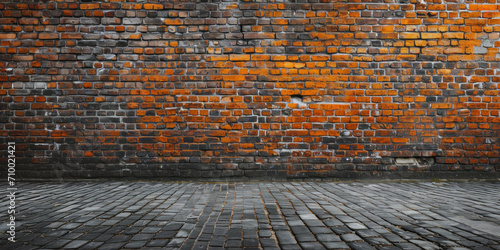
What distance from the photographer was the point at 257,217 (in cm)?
214

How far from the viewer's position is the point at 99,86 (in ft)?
12.4

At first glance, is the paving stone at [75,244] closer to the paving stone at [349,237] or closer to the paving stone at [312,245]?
the paving stone at [312,245]

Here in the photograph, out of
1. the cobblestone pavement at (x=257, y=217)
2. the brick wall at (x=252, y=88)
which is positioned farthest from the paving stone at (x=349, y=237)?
the brick wall at (x=252, y=88)

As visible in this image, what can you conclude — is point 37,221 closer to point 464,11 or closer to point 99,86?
point 99,86

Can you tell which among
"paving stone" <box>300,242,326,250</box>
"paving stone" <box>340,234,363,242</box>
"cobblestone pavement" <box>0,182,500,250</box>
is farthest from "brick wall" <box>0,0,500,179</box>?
"paving stone" <box>300,242,326,250</box>

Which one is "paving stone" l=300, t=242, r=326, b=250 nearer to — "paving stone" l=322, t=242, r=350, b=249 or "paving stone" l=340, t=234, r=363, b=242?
"paving stone" l=322, t=242, r=350, b=249

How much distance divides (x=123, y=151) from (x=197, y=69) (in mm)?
1715

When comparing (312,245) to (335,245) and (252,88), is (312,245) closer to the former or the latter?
(335,245)

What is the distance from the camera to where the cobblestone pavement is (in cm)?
166

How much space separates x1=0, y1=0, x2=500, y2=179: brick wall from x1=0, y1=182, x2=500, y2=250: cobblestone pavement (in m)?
0.53

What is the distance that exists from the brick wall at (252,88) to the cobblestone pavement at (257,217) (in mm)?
533

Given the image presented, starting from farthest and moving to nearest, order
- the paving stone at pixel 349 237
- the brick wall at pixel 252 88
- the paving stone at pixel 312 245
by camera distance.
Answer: the brick wall at pixel 252 88, the paving stone at pixel 349 237, the paving stone at pixel 312 245

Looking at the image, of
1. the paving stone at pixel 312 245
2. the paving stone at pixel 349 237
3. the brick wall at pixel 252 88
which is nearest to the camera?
the paving stone at pixel 312 245

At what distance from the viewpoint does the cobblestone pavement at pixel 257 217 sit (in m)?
1.66
